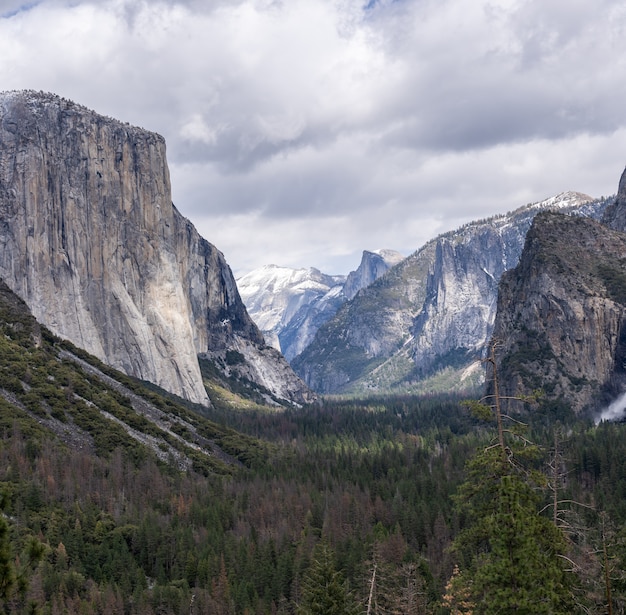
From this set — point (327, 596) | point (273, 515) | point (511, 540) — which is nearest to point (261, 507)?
point (273, 515)

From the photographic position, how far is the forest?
3491 centimetres

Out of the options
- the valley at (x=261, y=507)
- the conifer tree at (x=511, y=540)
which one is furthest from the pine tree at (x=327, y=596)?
the conifer tree at (x=511, y=540)

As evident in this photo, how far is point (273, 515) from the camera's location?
10831cm

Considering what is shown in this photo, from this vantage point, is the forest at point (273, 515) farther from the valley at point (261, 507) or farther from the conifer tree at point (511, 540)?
the valley at point (261, 507)

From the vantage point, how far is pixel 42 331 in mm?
171875

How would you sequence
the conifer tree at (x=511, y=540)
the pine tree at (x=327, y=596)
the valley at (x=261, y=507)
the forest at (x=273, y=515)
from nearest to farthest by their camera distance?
1. the conifer tree at (x=511, y=540)
2. the forest at (x=273, y=515)
3. the valley at (x=261, y=507)
4. the pine tree at (x=327, y=596)

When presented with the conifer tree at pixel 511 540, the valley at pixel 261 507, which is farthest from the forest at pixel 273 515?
the valley at pixel 261 507

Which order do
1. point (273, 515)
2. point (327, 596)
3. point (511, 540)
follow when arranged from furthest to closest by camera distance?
1. point (273, 515)
2. point (327, 596)
3. point (511, 540)

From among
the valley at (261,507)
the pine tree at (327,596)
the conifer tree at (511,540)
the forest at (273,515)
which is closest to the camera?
the conifer tree at (511,540)

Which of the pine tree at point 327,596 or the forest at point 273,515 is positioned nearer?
the forest at point 273,515

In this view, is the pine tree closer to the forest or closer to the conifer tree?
the forest

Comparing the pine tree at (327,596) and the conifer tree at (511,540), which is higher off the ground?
the conifer tree at (511,540)

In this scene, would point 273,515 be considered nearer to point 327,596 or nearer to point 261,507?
point 261,507

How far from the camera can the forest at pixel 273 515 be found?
34906 millimetres
